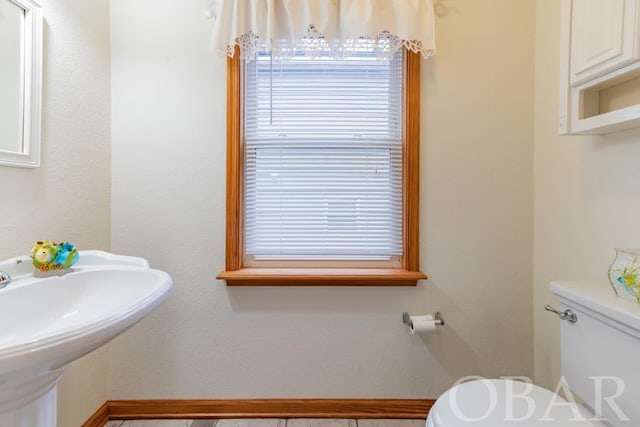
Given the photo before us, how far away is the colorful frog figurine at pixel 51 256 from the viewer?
3.05ft

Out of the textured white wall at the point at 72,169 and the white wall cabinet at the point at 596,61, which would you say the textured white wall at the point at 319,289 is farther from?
the white wall cabinet at the point at 596,61

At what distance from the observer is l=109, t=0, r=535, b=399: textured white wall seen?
139 cm

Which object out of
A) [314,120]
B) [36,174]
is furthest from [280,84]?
[36,174]

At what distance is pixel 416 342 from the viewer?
141 cm

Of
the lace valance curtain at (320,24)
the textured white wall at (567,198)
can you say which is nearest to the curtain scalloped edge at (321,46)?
the lace valance curtain at (320,24)

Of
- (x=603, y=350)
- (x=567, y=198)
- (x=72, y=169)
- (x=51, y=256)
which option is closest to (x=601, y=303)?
(x=603, y=350)

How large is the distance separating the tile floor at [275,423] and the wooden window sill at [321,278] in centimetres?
63

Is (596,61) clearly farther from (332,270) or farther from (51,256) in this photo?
(51,256)

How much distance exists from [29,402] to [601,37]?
1.83 meters

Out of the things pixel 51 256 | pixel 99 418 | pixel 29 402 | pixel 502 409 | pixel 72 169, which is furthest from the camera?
pixel 99 418

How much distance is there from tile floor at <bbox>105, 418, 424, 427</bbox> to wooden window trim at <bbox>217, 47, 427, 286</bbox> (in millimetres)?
632

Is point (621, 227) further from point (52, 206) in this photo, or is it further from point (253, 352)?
point (52, 206)

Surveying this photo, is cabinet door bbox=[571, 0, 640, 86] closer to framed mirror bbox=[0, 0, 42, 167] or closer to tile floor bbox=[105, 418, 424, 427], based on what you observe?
tile floor bbox=[105, 418, 424, 427]

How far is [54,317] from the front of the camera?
2.91 feet
